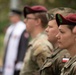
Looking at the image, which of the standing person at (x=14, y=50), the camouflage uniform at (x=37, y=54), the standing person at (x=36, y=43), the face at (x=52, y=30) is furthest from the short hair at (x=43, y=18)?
the standing person at (x=14, y=50)

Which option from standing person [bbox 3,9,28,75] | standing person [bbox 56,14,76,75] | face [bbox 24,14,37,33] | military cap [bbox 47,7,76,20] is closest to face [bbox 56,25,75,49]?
standing person [bbox 56,14,76,75]

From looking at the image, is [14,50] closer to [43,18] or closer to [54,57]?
[43,18]

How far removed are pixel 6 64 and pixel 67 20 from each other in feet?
18.6

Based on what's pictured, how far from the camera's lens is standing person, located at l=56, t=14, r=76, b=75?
264 inches

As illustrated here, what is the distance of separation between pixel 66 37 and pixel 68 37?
3 cm

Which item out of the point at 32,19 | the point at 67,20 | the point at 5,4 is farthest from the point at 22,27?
the point at 5,4

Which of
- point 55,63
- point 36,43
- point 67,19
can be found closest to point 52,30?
point 55,63

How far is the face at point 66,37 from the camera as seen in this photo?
6875 millimetres

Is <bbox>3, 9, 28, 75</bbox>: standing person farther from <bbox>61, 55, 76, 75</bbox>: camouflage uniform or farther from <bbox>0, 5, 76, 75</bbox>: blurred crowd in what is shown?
<bbox>61, 55, 76, 75</bbox>: camouflage uniform

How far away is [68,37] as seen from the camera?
272 inches

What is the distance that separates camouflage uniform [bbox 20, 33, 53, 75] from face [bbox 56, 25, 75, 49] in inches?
42.3

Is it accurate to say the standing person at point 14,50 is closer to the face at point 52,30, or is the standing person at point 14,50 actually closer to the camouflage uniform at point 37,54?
the camouflage uniform at point 37,54

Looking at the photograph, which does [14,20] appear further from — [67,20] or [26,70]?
[67,20]

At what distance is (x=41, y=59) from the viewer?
26.9ft
